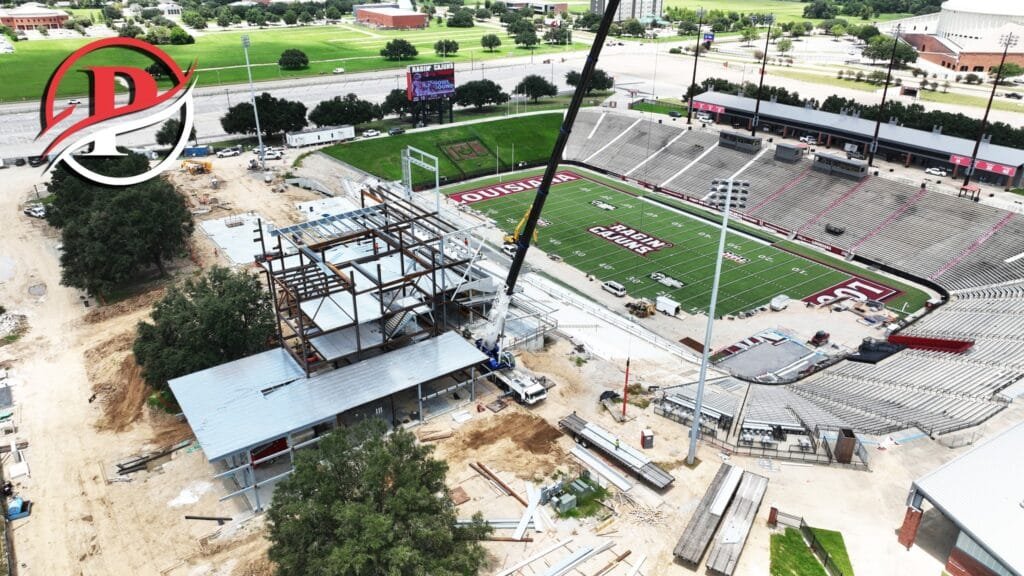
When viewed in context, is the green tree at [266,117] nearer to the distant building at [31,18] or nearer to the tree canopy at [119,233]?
the tree canopy at [119,233]

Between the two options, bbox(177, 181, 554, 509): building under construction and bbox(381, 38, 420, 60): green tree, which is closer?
bbox(177, 181, 554, 509): building under construction

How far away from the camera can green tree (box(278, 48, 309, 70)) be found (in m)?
151

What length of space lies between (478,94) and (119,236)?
6925cm

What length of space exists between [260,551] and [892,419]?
3617 centimetres

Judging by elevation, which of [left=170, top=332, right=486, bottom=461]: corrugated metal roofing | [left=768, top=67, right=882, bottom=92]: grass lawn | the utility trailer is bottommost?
the utility trailer

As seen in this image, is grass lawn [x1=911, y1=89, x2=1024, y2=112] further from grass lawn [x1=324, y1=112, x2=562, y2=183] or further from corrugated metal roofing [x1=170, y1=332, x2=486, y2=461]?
corrugated metal roofing [x1=170, y1=332, x2=486, y2=461]

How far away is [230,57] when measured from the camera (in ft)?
531

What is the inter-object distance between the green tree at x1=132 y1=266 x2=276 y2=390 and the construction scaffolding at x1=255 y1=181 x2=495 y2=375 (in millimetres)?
1873

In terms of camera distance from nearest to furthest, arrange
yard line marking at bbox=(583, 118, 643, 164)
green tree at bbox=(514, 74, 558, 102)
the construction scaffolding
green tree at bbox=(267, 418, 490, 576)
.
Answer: green tree at bbox=(267, 418, 490, 576) → the construction scaffolding → yard line marking at bbox=(583, 118, 643, 164) → green tree at bbox=(514, 74, 558, 102)

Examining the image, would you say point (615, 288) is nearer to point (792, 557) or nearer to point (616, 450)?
point (616, 450)

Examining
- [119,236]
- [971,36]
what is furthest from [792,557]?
[971,36]

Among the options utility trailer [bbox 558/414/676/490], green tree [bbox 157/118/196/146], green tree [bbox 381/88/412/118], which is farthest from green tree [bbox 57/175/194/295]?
green tree [bbox 381/88/412/118]

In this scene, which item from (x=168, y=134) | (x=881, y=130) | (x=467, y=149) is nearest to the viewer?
(x=881, y=130)

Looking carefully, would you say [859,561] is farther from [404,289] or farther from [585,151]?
[585,151]
